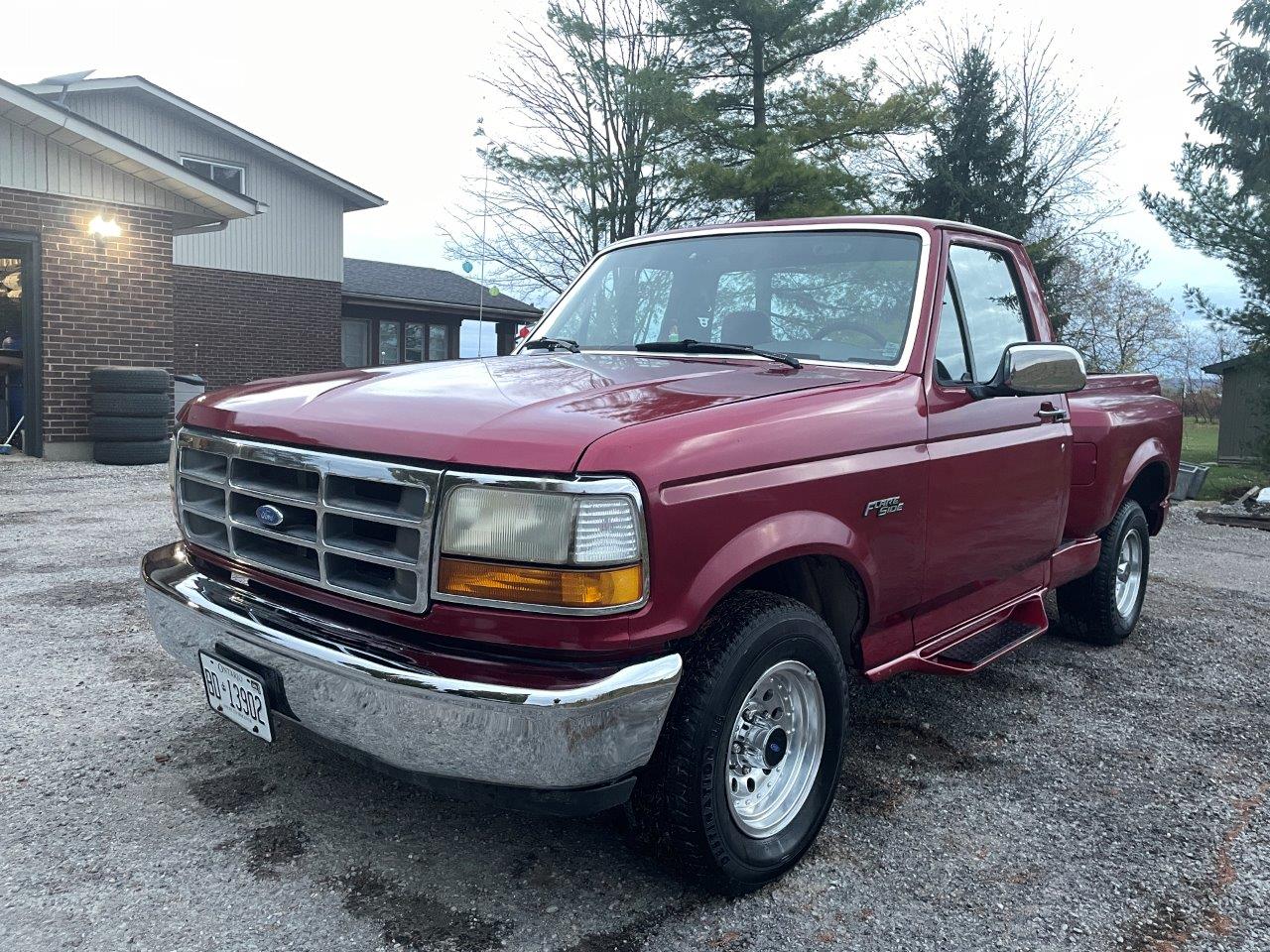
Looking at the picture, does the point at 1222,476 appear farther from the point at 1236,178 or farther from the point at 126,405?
the point at 126,405

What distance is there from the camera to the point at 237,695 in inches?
103

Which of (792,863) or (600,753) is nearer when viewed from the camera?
(600,753)

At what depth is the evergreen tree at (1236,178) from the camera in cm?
1434

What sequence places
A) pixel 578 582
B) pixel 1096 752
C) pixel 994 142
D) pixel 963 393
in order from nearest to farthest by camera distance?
pixel 578 582
pixel 963 393
pixel 1096 752
pixel 994 142

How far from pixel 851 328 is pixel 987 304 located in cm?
86

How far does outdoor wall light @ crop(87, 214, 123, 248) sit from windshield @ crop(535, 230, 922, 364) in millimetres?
10038

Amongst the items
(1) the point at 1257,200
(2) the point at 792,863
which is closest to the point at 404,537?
(2) the point at 792,863

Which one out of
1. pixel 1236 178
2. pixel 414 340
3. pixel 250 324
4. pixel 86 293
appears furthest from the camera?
pixel 414 340

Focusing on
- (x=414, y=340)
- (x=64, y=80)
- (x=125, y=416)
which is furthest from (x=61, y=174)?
(x=414, y=340)

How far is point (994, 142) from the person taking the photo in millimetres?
20609

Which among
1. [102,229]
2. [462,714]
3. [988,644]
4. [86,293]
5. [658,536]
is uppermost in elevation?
[102,229]

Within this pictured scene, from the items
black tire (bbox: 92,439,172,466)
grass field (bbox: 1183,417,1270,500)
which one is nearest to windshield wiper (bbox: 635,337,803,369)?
black tire (bbox: 92,439,172,466)

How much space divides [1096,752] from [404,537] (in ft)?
9.30

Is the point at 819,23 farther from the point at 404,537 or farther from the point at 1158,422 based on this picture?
the point at 404,537
